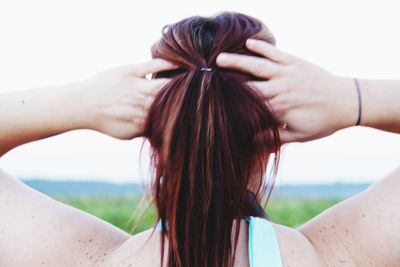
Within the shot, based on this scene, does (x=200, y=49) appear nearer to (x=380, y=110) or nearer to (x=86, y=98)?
(x=86, y=98)

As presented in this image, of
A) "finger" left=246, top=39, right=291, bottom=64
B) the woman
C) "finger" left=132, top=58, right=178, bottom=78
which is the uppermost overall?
Result: "finger" left=246, top=39, right=291, bottom=64

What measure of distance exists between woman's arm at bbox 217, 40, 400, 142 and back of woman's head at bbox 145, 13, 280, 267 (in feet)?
0.15

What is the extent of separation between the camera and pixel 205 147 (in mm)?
1618

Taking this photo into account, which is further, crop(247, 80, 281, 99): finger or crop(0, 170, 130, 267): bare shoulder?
crop(0, 170, 130, 267): bare shoulder

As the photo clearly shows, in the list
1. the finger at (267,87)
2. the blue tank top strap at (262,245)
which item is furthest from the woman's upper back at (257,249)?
the finger at (267,87)

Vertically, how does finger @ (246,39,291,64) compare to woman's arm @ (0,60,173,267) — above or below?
above

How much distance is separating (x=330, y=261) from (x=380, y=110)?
0.40 meters

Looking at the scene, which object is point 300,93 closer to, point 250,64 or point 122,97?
point 250,64

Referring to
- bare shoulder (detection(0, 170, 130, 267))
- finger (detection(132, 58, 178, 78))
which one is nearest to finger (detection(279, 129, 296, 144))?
finger (detection(132, 58, 178, 78))

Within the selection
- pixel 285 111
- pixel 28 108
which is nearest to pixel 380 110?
pixel 285 111

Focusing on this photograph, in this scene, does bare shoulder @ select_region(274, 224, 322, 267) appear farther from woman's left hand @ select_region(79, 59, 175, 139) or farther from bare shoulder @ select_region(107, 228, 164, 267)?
woman's left hand @ select_region(79, 59, 175, 139)

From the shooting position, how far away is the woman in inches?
63.7

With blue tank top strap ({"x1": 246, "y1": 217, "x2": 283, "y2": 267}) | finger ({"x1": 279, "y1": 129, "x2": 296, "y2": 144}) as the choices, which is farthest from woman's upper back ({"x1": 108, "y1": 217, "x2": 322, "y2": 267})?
finger ({"x1": 279, "y1": 129, "x2": 296, "y2": 144})

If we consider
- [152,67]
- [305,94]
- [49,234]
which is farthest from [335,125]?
[49,234]
